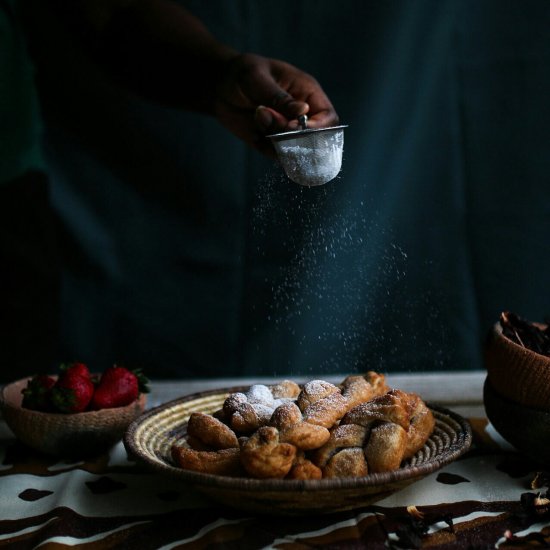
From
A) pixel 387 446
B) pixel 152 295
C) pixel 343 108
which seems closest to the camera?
pixel 387 446

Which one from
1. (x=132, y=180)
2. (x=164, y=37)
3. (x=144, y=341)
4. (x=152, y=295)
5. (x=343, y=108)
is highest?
(x=164, y=37)

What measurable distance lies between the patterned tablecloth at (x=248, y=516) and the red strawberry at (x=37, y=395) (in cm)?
9

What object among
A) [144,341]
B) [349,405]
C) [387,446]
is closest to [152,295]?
[144,341]

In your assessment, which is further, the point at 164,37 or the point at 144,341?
the point at 144,341

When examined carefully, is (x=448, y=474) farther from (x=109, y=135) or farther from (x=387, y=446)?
(x=109, y=135)

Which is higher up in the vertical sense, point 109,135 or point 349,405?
point 109,135

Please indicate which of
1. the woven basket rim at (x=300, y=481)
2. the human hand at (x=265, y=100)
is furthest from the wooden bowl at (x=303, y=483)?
the human hand at (x=265, y=100)

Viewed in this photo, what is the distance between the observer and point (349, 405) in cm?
94

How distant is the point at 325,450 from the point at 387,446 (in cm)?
7

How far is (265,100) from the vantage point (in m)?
1.43

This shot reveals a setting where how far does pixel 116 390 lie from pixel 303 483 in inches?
16.9

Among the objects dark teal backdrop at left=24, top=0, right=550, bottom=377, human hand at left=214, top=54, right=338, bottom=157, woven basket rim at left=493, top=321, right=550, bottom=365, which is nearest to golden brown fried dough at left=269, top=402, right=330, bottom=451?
woven basket rim at left=493, top=321, right=550, bottom=365

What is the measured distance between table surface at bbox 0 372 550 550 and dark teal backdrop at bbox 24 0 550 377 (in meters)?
0.71

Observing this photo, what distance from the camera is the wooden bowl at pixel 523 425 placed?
938 millimetres
